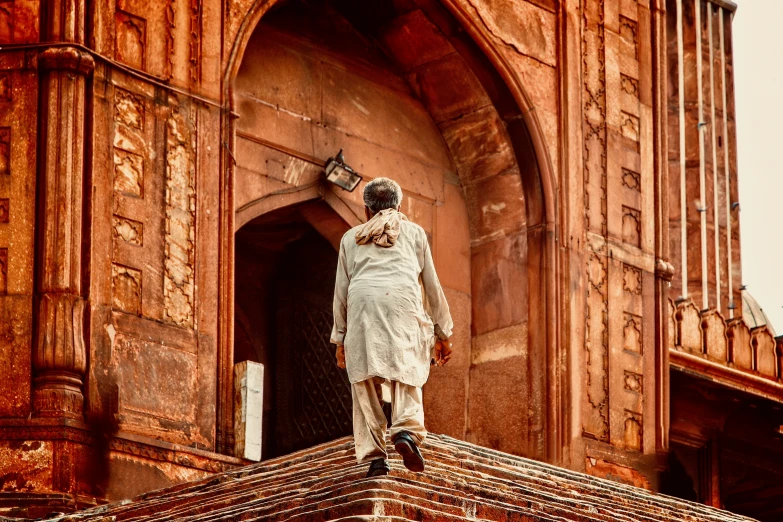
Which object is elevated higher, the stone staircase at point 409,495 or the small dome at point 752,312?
the small dome at point 752,312

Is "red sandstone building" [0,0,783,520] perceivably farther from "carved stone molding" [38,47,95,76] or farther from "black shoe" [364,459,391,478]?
"black shoe" [364,459,391,478]

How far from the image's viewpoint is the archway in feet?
49.9

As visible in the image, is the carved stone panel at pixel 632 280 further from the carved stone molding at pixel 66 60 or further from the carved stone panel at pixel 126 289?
the carved stone molding at pixel 66 60

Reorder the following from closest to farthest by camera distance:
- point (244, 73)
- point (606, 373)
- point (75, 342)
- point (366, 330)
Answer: point (366, 330) → point (75, 342) → point (244, 73) → point (606, 373)

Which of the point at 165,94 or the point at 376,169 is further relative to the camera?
the point at 376,169

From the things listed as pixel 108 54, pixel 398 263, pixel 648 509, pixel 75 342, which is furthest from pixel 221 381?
pixel 398 263

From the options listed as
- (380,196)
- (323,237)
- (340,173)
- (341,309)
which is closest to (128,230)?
(340,173)

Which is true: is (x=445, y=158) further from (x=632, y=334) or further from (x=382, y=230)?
(x=382, y=230)

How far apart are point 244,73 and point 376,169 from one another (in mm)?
1496

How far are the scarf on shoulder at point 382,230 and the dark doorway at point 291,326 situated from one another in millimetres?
6188

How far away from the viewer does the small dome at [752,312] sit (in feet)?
67.1

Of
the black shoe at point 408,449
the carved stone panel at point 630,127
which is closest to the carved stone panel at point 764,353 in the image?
the carved stone panel at point 630,127

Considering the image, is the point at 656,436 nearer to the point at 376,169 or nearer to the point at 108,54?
the point at 376,169

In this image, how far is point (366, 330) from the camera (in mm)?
8898
